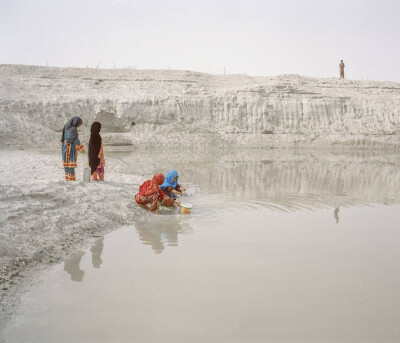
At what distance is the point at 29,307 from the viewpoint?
3.57m

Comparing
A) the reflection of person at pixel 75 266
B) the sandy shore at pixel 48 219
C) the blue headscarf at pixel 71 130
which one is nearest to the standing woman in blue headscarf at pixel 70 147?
the blue headscarf at pixel 71 130

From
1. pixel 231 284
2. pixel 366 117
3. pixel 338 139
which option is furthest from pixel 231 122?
pixel 231 284

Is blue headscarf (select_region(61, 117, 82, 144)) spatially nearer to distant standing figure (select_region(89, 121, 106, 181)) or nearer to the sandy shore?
distant standing figure (select_region(89, 121, 106, 181))

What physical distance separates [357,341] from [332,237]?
2.77 metres

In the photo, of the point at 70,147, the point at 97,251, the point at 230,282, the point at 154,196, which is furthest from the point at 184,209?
the point at 230,282

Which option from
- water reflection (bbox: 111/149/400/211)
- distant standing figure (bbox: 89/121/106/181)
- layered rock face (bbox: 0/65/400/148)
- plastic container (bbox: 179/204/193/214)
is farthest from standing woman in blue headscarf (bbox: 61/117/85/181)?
layered rock face (bbox: 0/65/400/148)

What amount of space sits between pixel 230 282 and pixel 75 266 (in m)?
1.68

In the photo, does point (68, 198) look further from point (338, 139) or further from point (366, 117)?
point (366, 117)

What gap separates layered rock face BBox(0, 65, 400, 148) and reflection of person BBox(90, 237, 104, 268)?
1781cm

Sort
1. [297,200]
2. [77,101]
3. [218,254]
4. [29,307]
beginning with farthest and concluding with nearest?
[77,101]
[297,200]
[218,254]
[29,307]

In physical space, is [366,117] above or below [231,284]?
above

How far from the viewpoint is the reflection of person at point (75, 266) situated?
4.29 meters

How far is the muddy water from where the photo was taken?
324 cm

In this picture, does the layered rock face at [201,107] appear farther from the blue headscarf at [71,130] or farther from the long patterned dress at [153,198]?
the long patterned dress at [153,198]
